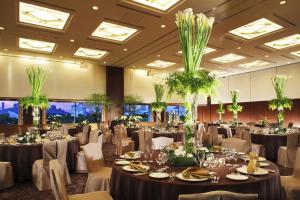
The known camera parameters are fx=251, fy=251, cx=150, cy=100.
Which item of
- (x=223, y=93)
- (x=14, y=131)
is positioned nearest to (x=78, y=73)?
(x=14, y=131)

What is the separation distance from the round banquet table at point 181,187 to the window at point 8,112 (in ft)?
35.2

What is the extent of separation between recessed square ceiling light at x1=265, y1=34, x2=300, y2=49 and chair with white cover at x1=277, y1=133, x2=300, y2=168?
4303 mm

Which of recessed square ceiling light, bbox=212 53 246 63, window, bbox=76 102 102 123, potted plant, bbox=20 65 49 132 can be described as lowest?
window, bbox=76 102 102 123

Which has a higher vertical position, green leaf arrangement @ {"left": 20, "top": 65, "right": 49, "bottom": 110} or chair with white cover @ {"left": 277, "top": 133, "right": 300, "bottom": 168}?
green leaf arrangement @ {"left": 20, "top": 65, "right": 49, "bottom": 110}

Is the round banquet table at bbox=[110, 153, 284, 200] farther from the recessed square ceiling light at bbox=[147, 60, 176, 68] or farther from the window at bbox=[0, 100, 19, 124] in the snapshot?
the window at bbox=[0, 100, 19, 124]

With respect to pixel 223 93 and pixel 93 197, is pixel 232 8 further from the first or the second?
pixel 223 93

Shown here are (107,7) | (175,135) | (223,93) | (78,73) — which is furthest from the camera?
(223,93)

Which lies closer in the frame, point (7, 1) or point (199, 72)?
point (199, 72)

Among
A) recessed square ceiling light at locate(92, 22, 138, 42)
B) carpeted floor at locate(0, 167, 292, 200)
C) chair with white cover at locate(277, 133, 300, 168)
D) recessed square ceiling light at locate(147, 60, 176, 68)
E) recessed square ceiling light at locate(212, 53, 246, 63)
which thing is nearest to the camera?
carpeted floor at locate(0, 167, 292, 200)

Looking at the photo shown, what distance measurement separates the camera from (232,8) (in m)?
6.18

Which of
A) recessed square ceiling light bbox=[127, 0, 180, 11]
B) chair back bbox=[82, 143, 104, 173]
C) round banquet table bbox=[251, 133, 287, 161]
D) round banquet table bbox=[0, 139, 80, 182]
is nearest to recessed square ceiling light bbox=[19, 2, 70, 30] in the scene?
recessed square ceiling light bbox=[127, 0, 180, 11]

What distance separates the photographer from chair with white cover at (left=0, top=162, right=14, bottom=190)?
4.71 metres

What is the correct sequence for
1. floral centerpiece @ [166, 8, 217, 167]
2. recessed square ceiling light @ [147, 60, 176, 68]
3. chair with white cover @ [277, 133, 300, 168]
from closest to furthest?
1. floral centerpiece @ [166, 8, 217, 167]
2. chair with white cover @ [277, 133, 300, 168]
3. recessed square ceiling light @ [147, 60, 176, 68]

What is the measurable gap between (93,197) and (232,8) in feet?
17.8
